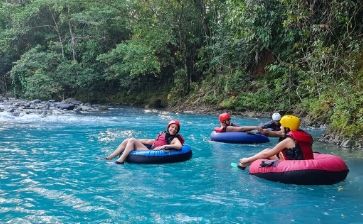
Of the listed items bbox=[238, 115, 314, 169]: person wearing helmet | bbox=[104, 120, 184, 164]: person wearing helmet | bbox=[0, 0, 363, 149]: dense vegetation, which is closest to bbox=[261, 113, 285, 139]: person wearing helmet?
bbox=[0, 0, 363, 149]: dense vegetation

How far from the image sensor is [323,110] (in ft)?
39.5

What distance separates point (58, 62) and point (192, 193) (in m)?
21.6

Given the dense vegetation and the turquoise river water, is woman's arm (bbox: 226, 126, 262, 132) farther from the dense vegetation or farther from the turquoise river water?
the dense vegetation

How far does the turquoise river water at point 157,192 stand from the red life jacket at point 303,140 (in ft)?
1.78

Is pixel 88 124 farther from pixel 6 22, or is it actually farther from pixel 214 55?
pixel 6 22

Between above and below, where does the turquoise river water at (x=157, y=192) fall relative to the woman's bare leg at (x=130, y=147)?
below

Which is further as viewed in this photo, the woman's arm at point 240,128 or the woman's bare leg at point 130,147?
the woman's arm at point 240,128

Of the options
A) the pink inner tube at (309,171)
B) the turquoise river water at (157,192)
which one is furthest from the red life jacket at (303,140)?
the turquoise river water at (157,192)

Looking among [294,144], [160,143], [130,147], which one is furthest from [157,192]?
[294,144]

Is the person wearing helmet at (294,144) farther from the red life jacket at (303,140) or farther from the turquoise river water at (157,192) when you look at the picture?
the turquoise river water at (157,192)

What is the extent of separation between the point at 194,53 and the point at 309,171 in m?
17.4

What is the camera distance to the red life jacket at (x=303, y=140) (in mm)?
5496

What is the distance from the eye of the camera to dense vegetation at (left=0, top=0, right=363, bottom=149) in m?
10.2

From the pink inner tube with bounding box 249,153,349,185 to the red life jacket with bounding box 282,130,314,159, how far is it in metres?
0.16
